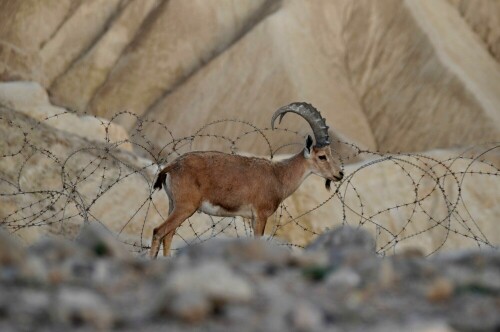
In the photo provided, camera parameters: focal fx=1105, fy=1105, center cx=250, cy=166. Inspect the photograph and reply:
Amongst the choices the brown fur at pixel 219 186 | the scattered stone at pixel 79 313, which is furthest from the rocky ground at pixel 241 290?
the brown fur at pixel 219 186

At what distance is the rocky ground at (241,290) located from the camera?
6676 millimetres

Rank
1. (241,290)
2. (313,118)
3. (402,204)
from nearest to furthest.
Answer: (241,290), (313,118), (402,204)

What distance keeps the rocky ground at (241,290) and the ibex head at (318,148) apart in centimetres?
755

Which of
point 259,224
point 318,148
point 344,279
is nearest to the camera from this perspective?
point 344,279

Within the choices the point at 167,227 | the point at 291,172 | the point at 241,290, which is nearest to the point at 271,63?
the point at 291,172

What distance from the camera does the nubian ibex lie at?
15.2m

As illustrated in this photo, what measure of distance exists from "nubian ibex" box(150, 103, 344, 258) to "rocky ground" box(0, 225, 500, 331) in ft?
21.2

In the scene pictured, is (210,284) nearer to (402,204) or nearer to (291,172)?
(291,172)

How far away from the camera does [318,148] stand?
16.7 m

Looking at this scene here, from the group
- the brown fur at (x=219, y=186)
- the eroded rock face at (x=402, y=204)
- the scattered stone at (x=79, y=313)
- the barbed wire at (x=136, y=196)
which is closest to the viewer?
the scattered stone at (x=79, y=313)

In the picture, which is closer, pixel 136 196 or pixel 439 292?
pixel 439 292

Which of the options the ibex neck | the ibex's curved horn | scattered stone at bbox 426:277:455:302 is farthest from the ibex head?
scattered stone at bbox 426:277:455:302

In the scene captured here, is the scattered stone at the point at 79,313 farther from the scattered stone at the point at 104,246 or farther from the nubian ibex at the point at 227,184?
the nubian ibex at the point at 227,184

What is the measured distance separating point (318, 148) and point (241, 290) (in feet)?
32.3
